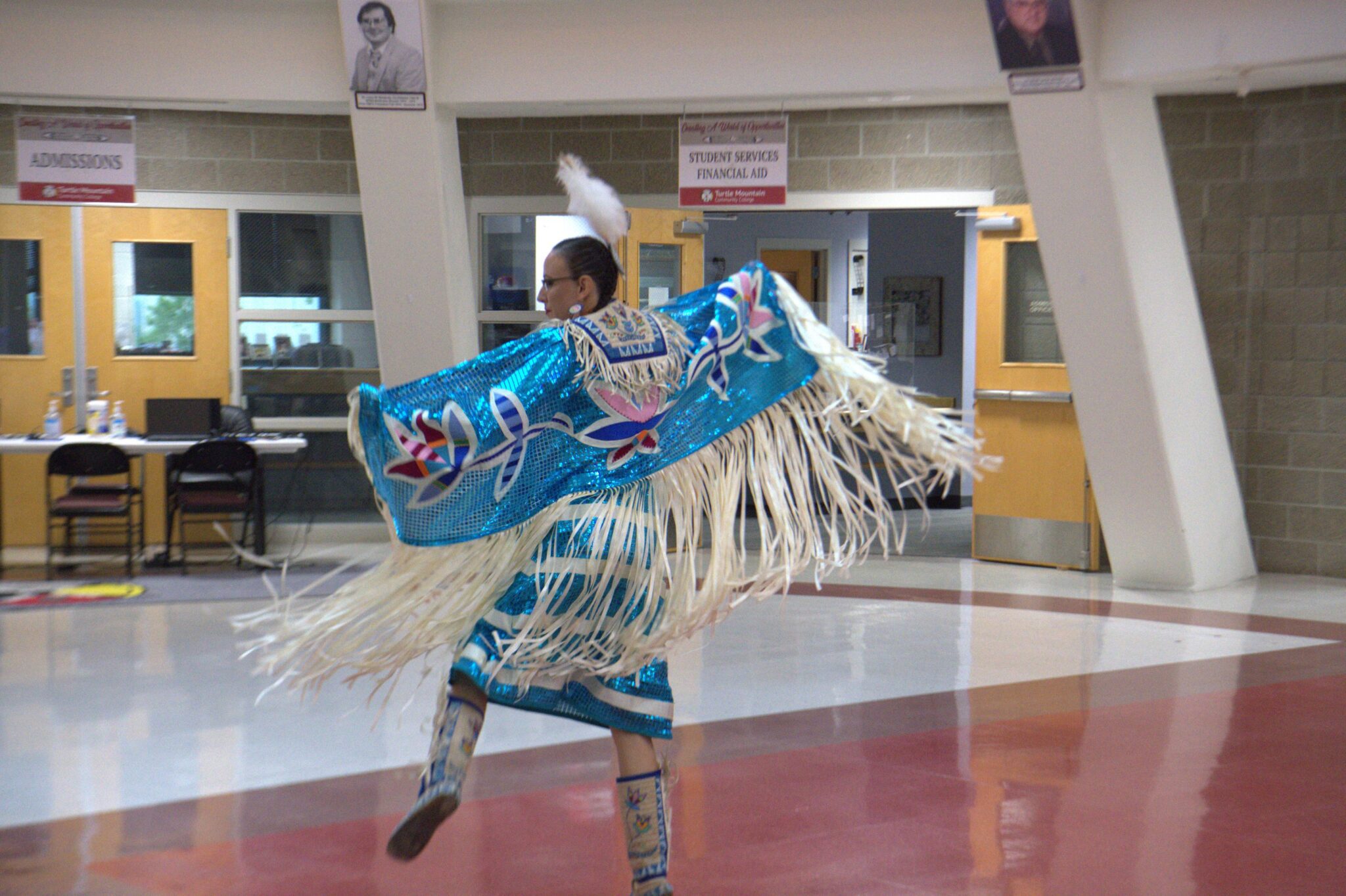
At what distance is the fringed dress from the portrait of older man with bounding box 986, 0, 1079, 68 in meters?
3.56

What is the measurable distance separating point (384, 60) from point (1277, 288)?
4.87 m

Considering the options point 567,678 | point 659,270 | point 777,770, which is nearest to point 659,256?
point 659,270

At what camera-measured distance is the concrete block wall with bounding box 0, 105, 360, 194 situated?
8.18 metres

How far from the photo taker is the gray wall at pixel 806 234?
10992 mm

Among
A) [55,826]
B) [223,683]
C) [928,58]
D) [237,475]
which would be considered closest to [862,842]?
[55,826]

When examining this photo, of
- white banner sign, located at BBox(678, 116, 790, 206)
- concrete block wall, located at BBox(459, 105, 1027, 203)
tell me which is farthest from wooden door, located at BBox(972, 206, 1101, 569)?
white banner sign, located at BBox(678, 116, 790, 206)

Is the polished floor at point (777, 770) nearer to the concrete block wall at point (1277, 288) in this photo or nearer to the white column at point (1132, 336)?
the white column at point (1132, 336)

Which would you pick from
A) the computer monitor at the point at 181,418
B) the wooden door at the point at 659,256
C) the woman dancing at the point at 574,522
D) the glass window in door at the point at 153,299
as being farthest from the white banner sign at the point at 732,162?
the woman dancing at the point at 574,522

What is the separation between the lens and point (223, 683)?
15.2ft

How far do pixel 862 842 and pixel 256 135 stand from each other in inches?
264

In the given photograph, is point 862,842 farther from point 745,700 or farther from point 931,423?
point 745,700

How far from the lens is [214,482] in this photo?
7371mm

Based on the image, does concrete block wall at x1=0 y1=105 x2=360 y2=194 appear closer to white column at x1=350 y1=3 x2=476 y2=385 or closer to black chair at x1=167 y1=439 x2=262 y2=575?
white column at x1=350 y1=3 x2=476 y2=385

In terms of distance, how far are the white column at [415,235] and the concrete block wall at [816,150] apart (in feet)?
3.52
